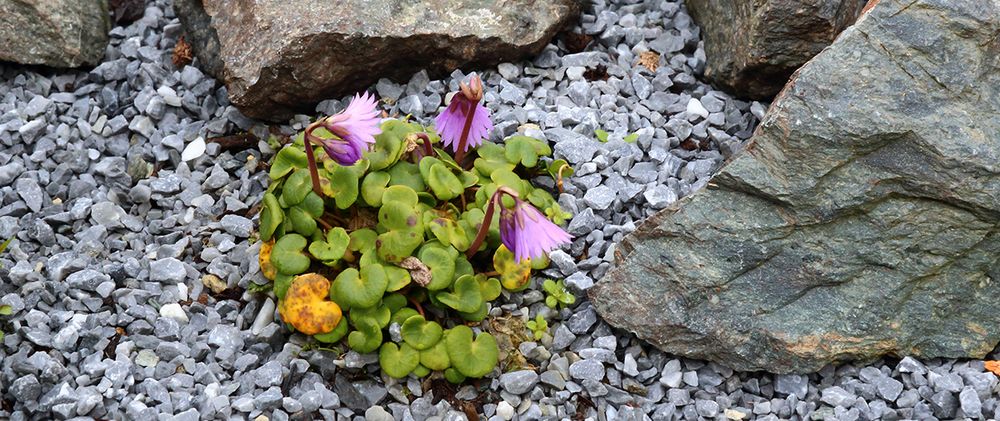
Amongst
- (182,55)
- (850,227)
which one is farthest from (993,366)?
(182,55)

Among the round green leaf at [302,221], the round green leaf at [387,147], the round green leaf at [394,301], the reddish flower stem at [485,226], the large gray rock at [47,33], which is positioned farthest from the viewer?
the large gray rock at [47,33]

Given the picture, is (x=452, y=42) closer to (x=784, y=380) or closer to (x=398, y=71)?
(x=398, y=71)

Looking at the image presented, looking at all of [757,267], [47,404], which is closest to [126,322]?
[47,404]

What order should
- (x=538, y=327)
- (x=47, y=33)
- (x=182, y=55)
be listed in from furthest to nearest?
(x=182, y=55) < (x=47, y=33) < (x=538, y=327)

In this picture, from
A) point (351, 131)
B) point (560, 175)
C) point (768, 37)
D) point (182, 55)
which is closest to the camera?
point (351, 131)

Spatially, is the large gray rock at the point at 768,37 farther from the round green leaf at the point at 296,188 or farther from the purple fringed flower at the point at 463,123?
the round green leaf at the point at 296,188

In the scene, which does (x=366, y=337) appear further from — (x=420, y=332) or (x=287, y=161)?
(x=287, y=161)

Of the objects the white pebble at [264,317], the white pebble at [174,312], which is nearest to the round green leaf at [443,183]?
the white pebble at [264,317]
